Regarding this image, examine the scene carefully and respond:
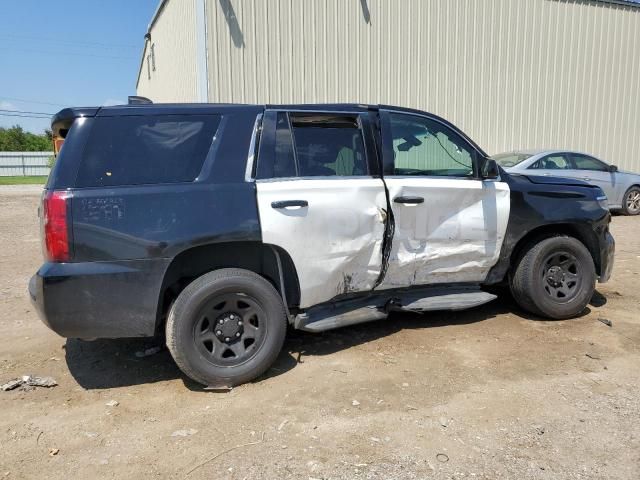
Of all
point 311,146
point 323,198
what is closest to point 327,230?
point 323,198

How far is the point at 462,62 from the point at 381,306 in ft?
37.0

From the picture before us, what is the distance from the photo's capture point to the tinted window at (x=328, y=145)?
411 centimetres

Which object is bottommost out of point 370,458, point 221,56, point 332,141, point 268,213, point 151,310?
point 370,458

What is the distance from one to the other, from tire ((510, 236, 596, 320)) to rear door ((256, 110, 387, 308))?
1.55 m

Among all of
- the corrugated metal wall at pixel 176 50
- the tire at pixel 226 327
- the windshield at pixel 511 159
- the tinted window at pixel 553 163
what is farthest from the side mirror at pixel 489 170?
the corrugated metal wall at pixel 176 50

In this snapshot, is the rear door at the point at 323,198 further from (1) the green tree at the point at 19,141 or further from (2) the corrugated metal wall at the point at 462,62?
(1) the green tree at the point at 19,141

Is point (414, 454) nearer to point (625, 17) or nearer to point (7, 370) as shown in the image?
point (7, 370)

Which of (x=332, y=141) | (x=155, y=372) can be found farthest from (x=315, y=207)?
(x=155, y=372)

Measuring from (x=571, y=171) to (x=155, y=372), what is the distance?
10.4m

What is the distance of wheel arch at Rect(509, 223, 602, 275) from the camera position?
498cm

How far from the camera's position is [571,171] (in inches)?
457

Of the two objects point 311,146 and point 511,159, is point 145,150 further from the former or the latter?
point 511,159

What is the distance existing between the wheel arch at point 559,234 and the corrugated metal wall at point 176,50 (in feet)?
29.0

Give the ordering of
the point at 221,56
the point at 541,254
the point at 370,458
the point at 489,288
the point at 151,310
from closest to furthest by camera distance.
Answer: the point at 370,458 < the point at 151,310 < the point at 541,254 < the point at 489,288 < the point at 221,56
